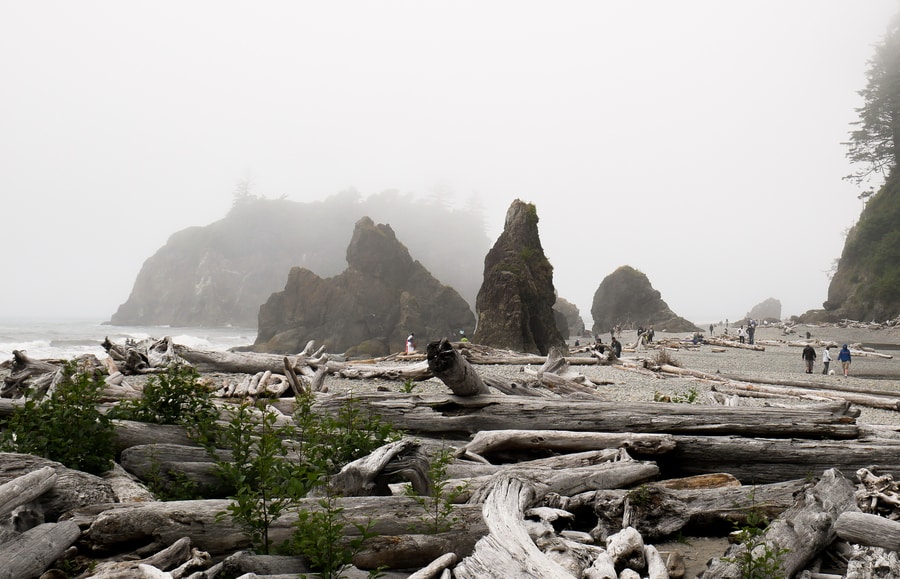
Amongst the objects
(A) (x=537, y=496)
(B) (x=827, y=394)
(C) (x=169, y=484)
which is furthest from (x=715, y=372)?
(C) (x=169, y=484)

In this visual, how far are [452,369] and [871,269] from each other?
2532 inches

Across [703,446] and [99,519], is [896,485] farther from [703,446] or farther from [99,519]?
[99,519]

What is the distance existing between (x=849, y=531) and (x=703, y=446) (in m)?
2.00

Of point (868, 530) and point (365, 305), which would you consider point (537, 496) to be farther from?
point (365, 305)

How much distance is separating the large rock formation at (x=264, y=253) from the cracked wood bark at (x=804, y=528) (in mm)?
120462

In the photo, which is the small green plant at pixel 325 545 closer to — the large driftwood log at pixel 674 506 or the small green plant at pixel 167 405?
the large driftwood log at pixel 674 506

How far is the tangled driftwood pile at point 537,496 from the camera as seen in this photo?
3818 mm

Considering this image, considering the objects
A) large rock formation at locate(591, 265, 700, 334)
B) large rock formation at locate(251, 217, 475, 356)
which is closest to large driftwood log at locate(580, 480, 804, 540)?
large rock formation at locate(251, 217, 475, 356)

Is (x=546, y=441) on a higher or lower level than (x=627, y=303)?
lower

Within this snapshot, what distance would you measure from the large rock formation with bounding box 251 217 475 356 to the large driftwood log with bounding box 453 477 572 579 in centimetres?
5185

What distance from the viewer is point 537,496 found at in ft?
17.0

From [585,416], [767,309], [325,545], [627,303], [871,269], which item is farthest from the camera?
[767,309]

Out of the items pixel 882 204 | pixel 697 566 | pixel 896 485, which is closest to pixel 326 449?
pixel 697 566

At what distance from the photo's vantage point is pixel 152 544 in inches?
155
